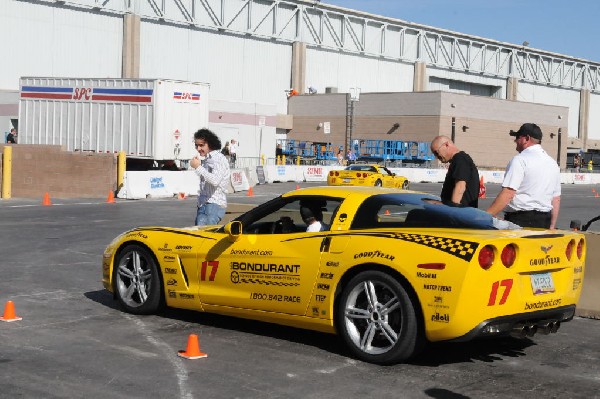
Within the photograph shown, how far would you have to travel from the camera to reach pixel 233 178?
1391 inches

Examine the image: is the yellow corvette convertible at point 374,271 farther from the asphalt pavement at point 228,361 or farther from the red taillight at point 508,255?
the asphalt pavement at point 228,361

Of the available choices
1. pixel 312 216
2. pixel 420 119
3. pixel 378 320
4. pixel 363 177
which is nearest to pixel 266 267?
pixel 312 216

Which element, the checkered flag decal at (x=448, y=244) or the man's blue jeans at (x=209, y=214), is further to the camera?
the man's blue jeans at (x=209, y=214)

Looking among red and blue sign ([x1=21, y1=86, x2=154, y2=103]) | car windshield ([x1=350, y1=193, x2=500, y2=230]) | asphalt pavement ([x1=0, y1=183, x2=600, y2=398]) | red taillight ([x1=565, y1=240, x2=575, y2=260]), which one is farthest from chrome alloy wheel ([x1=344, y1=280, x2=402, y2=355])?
red and blue sign ([x1=21, y1=86, x2=154, y2=103])

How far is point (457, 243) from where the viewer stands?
6957 millimetres

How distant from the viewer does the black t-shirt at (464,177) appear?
923 cm

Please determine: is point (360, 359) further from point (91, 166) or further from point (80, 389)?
point (91, 166)

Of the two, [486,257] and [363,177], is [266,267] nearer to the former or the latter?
[486,257]

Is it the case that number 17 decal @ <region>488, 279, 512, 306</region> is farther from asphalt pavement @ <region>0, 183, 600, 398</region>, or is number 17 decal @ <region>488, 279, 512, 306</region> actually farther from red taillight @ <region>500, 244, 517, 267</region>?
asphalt pavement @ <region>0, 183, 600, 398</region>

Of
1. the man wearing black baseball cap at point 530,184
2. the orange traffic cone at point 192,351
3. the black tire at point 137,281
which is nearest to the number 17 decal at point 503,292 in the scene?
the man wearing black baseball cap at point 530,184

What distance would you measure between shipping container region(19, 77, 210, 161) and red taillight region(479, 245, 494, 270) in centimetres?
2561

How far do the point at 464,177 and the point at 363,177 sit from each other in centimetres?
2845

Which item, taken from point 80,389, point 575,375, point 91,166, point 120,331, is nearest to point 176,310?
point 120,331

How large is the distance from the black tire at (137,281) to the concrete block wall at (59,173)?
20.2 meters
